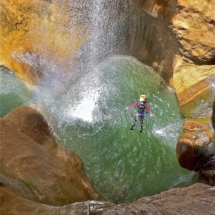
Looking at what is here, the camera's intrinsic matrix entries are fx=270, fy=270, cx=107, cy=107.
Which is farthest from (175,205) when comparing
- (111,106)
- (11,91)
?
(11,91)

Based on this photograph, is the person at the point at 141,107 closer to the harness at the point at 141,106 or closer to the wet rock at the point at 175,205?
the harness at the point at 141,106

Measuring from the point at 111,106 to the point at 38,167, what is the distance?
12.3 feet

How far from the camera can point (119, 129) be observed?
822 centimetres

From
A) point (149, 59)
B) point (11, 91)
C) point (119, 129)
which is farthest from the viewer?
point (149, 59)

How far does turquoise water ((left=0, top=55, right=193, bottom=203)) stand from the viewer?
6848 millimetres

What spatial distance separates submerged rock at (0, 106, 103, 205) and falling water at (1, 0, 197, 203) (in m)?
0.68

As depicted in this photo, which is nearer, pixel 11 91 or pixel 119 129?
pixel 119 129

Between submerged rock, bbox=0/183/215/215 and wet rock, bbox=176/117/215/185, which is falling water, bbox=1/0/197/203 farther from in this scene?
submerged rock, bbox=0/183/215/215

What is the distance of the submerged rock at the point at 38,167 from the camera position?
521 cm

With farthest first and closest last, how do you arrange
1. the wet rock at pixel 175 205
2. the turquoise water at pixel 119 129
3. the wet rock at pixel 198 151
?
the wet rock at pixel 198 151 < the turquoise water at pixel 119 129 < the wet rock at pixel 175 205

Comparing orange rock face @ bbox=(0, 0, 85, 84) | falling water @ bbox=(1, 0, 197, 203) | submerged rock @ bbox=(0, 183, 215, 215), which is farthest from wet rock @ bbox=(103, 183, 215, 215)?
orange rock face @ bbox=(0, 0, 85, 84)

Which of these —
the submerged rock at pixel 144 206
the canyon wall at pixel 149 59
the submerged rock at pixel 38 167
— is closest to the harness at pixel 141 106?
the canyon wall at pixel 149 59

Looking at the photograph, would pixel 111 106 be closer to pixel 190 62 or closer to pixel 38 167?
pixel 190 62

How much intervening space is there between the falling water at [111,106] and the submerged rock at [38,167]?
68 cm
